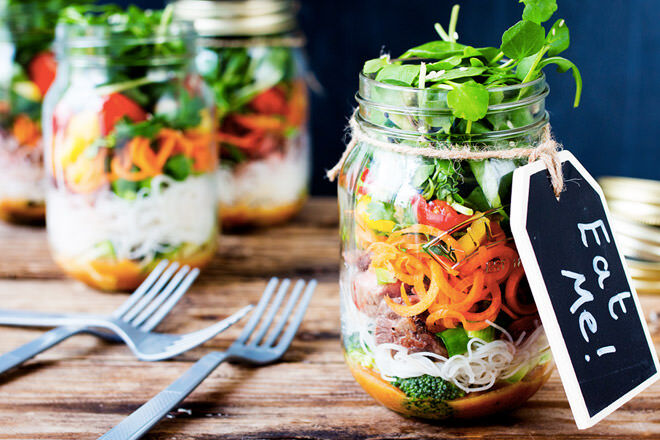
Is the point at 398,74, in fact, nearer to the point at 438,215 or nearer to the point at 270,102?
the point at 438,215

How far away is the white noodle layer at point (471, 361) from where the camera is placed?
785 millimetres

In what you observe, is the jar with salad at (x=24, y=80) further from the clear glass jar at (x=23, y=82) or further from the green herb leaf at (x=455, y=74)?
the green herb leaf at (x=455, y=74)

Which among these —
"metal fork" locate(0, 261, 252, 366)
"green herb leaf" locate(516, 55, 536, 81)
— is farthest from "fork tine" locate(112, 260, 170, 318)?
"green herb leaf" locate(516, 55, 536, 81)

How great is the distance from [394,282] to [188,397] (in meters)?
0.35

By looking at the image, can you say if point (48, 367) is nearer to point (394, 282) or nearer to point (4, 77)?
point (394, 282)

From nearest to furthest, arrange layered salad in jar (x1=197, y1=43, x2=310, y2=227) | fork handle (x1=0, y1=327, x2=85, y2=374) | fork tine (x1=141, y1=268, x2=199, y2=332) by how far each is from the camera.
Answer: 1. fork handle (x1=0, y1=327, x2=85, y2=374)
2. fork tine (x1=141, y1=268, x2=199, y2=332)
3. layered salad in jar (x1=197, y1=43, x2=310, y2=227)

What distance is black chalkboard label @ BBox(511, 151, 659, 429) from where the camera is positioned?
2.37 ft

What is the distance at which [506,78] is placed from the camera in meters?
0.78

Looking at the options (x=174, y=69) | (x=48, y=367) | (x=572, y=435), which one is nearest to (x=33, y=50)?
(x=174, y=69)

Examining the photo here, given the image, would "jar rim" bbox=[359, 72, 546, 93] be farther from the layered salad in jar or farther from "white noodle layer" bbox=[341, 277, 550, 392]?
the layered salad in jar

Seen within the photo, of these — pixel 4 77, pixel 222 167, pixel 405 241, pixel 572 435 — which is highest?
pixel 4 77

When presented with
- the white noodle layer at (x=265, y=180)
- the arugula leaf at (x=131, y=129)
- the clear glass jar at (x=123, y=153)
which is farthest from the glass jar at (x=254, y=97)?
the arugula leaf at (x=131, y=129)

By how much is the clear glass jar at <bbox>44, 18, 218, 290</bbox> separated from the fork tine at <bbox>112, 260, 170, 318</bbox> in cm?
6

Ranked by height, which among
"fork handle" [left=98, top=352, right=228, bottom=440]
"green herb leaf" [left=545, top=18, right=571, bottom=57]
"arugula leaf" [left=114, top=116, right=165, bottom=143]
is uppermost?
"green herb leaf" [left=545, top=18, right=571, bottom=57]
